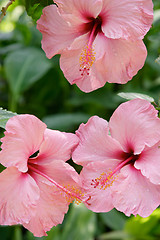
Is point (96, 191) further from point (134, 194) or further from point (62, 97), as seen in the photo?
point (62, 97)

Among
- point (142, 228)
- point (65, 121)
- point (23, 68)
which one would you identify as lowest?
point (142, 228)

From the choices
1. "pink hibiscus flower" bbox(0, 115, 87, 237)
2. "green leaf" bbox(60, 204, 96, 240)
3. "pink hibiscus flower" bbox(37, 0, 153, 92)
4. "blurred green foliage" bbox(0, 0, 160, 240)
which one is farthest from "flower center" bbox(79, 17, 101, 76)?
"green leaf" bbox(60, 204, 96, 240)

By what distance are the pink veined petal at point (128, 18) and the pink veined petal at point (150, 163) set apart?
159 millimetres

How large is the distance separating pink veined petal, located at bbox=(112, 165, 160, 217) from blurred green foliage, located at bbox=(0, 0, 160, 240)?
0.59m

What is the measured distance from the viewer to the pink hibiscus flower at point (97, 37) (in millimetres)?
572

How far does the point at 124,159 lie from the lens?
0.62 metres

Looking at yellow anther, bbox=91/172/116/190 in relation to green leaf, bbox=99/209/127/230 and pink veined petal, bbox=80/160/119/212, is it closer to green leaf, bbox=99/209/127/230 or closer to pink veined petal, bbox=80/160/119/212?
pink veined petal, bbox=80/160/119/212

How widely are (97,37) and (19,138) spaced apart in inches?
7.5

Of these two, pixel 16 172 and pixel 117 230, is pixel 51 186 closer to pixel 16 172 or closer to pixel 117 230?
pixel 16 172

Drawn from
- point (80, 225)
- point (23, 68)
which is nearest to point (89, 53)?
point (80, 225)

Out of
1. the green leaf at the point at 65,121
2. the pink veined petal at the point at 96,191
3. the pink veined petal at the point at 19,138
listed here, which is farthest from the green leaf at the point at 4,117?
the green leaf at the point at 65,121

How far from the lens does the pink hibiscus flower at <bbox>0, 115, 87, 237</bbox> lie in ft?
1.83

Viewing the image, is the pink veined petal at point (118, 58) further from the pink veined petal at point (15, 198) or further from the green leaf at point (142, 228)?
the green leaf at point (142, 228)

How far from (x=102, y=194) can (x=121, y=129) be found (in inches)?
3.8
